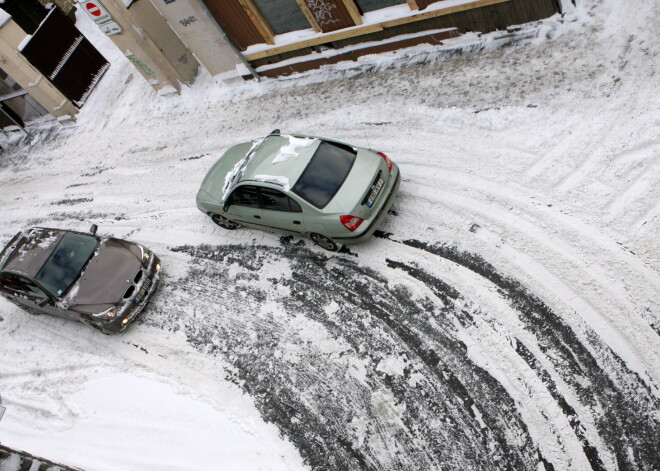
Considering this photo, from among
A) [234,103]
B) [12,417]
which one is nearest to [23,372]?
[12,417]

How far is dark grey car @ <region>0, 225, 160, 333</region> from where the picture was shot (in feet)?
32.0

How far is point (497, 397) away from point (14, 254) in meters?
9.49

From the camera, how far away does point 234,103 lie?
14.4 metres

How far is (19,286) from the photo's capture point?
34.1 ft

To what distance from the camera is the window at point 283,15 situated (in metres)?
12.9

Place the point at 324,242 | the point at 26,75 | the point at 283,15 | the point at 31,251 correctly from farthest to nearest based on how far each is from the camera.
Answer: the point at 26,75 < the point at 283,15 < the point at 31,251 < the point at 324,242

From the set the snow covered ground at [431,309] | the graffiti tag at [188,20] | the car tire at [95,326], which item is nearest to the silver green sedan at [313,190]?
the snow covered ground at [431,309]

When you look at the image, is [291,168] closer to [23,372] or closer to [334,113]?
[334,113]

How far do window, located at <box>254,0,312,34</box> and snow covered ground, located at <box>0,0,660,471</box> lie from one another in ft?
7.55

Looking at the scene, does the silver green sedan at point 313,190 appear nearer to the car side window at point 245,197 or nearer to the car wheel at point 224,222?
the car side window at point 245,197

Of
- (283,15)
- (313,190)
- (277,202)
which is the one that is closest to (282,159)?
(277,202)

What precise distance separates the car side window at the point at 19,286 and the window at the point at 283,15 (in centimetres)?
828

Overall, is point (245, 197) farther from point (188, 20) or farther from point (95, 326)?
point (188, 20)

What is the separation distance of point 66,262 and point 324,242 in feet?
16.8
